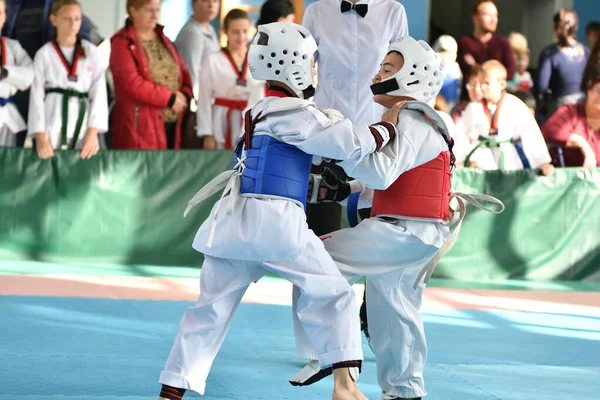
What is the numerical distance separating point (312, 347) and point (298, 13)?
8.39 m

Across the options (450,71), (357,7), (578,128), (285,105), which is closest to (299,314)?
(285,105)

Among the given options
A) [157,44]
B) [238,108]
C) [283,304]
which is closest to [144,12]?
[157,44]

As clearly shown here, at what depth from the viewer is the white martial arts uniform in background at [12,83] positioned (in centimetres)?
764

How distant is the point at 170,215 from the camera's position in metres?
8.12

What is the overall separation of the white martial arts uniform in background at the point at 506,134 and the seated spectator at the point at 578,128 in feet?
1.85

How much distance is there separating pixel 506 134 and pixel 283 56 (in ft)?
15.9

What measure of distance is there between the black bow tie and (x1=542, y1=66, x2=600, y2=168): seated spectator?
4.19 metres

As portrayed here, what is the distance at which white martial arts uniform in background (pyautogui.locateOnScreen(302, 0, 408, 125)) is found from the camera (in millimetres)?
5051

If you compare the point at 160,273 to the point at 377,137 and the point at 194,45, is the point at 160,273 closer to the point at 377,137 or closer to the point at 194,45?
the point at 194,45

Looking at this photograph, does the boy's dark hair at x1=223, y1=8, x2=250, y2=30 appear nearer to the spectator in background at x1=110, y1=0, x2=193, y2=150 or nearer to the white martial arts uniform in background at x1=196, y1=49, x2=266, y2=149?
the white martial arts uniform in background at x1=196, y1=49, x2=266, y2=149

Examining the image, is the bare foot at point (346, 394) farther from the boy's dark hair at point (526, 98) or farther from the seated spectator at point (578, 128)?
the boy's dark hair at point (526, 98)

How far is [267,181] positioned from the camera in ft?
12.3

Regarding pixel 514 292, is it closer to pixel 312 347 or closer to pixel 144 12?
pixel 144 12

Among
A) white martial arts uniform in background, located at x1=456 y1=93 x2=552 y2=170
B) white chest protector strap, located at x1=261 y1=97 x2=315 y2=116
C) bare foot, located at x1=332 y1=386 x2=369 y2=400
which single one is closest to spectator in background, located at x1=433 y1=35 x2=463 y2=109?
white martial arts uniform in background, located at x1=456 y1=93 x2=552 y2=170
